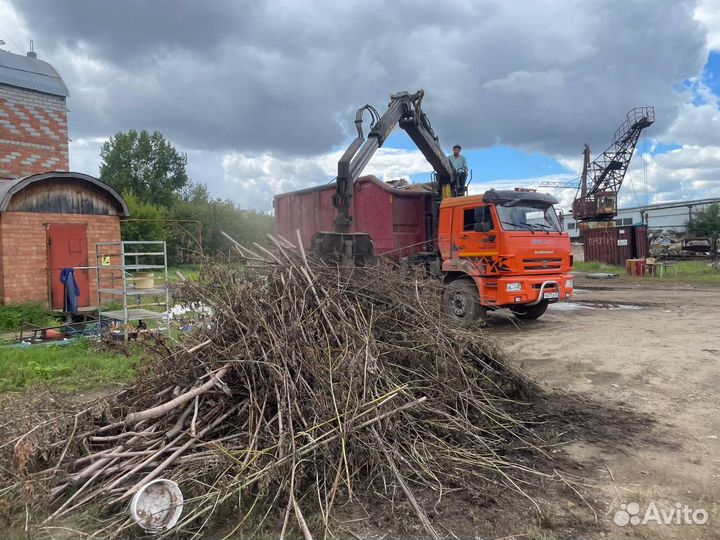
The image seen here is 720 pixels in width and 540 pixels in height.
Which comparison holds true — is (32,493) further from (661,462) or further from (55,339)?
(55,339)

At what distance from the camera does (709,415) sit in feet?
16.5

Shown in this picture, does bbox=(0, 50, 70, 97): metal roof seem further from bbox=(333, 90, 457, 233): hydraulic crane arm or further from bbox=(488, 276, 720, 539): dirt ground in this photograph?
bbox=(488, 276, 720, 539): dirt ground

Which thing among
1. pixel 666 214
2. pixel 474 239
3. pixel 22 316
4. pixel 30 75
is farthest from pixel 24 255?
pixel 666 214

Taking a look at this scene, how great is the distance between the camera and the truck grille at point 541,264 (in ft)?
31.6

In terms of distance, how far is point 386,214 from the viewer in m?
10.7

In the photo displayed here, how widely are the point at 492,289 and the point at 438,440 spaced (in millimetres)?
5973

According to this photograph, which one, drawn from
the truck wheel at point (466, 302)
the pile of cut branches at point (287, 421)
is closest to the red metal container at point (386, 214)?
the truck wheel at point (466, 302)

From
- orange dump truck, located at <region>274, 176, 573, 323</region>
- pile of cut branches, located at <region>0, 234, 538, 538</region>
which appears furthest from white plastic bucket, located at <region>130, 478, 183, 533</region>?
orange dump truck, located at <region>274, 176, 573, 323</region>

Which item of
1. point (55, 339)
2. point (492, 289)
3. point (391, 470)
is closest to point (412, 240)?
point (492, 289)

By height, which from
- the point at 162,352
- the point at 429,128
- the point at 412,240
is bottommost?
the point at 162,352

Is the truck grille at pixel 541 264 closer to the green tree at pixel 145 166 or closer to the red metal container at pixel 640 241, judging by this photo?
the red metal container at pixel 640 241

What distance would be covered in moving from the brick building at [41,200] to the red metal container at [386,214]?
5171 mm

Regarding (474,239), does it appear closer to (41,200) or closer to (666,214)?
(41,200)

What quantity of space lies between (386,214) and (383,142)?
1.45 m
